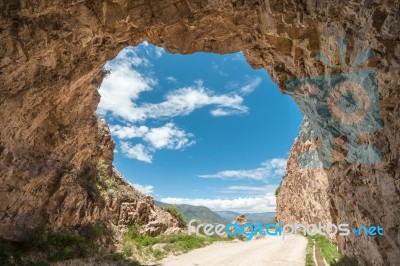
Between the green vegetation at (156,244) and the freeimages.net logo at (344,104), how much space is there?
12010 millimetres

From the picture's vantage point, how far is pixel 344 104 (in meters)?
9.88

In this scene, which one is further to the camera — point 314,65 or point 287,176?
point 287,176

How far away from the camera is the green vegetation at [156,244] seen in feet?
59.8

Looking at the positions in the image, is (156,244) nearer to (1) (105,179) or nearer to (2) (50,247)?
(1) (105,179)

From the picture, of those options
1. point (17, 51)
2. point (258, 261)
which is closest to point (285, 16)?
point (17, 51)

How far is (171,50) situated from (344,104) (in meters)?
8.08

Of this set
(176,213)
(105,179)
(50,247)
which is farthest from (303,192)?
(50,247)

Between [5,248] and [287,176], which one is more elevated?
[287,176]

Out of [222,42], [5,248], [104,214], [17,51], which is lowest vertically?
[5,248]

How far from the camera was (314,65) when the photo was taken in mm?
10594

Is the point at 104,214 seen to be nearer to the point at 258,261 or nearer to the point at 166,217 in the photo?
the point at 166,217

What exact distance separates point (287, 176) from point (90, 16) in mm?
41901

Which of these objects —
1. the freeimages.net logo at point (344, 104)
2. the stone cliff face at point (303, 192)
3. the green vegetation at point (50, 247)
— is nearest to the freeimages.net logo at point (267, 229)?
the stone cliff face at point (303, 192)

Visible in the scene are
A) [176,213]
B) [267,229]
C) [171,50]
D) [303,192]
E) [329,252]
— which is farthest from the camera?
[303,192]
